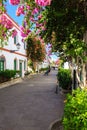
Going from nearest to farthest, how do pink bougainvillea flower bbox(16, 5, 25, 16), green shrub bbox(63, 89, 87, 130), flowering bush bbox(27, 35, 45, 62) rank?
green shrub bbox(63, 89, 87, 130)
pink bougainvillea flower bbox(16, 5, 25, 16)
flowering bush bbox(27, 35, 45, 62)

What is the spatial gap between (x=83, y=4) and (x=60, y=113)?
5.50 meters

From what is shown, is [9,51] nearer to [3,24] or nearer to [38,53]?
[38,53]

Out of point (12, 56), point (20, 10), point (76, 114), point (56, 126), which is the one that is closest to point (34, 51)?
point (12, 56)

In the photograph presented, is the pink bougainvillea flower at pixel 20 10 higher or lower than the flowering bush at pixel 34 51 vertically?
lower

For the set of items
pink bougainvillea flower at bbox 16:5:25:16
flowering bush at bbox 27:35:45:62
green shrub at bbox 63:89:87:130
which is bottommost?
green shrub at bbox 63:89:87:130

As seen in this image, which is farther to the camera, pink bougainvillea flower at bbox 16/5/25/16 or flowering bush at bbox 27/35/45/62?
flowering bush at bbox 27/35/45/62

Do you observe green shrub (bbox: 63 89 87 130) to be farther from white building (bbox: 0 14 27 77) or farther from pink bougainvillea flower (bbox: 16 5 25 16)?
white building (bbox: 0 14 27 77)

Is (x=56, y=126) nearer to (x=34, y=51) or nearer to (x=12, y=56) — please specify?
(x=12, y=56)

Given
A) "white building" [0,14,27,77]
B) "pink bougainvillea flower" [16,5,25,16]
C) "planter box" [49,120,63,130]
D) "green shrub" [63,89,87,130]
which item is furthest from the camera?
"white building" [0,14,27,77]

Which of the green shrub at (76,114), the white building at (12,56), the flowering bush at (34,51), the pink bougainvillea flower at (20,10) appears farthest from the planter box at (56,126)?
the flowering bush at (34,51)

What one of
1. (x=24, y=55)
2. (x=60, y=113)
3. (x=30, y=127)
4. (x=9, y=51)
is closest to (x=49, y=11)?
(x=30, y=127)

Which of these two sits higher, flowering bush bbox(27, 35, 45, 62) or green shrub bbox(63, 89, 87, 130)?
flowering bush bbox(27, 35, 45, 62)

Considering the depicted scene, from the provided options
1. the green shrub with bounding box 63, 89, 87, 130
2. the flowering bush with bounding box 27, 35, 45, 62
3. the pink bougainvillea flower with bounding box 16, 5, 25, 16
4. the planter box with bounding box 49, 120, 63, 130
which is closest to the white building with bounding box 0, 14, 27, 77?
the flowering bush with bounding box 27, 35, 45, 62

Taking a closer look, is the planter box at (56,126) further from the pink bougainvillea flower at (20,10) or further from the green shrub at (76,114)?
the pink bougainvillea flower at (20,10)
